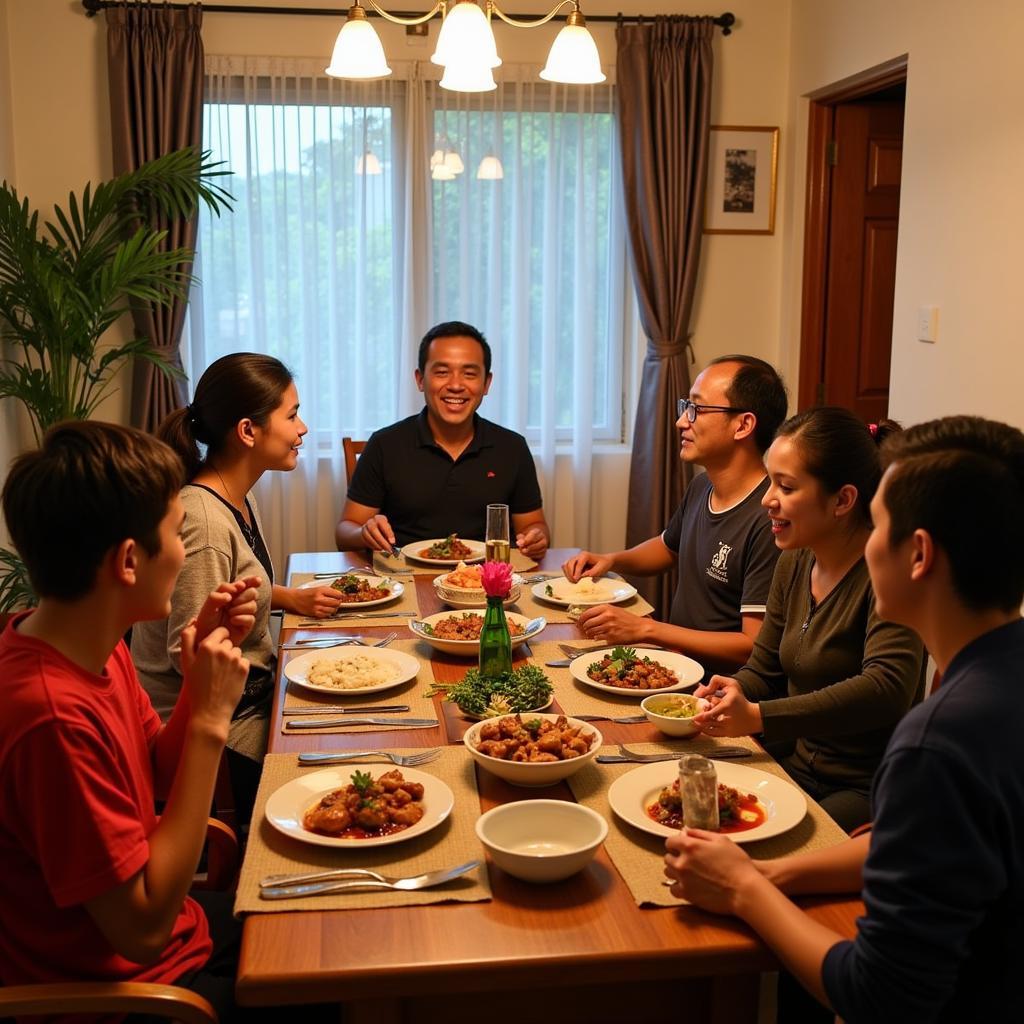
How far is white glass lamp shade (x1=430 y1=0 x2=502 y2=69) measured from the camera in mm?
2396

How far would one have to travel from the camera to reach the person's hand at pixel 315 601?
2.71 meters

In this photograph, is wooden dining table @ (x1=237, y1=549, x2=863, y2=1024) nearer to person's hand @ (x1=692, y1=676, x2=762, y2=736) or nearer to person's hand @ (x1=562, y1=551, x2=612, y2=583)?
person's hand @ (x1=692, y1=676, x2=762, y2=736)

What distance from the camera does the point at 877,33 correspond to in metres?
3.99

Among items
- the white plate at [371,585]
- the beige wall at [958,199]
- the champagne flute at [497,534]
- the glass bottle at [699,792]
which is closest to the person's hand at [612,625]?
the champagne flute at [497,534]

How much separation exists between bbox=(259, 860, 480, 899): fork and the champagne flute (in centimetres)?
112

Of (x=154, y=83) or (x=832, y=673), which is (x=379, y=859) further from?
(x=154, y=83)

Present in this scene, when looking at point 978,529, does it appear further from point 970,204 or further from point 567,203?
point 567,203

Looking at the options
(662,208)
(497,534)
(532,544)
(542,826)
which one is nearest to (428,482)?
(532,544)

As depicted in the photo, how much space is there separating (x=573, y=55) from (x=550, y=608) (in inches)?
50.2

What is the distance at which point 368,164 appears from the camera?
462 cm

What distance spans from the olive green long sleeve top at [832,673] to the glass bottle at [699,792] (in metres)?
0.46

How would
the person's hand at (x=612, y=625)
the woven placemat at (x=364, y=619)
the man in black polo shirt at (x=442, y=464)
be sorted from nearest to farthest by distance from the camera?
the person's hand at (x=612, y=625)
the woven placemat at (x=364, y=619)
the man in black polo shirt at (x=442, y=464)

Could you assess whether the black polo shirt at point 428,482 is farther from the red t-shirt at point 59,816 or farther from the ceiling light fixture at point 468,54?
the red t-shirt at point 59,816

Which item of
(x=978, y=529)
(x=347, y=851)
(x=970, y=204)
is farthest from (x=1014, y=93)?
(x=347, y=851)
